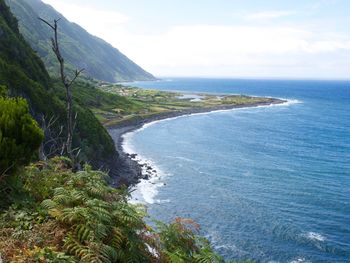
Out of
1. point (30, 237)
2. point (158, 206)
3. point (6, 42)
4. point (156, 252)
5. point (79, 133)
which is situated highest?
point (6, 42)

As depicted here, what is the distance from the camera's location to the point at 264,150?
10031 cm

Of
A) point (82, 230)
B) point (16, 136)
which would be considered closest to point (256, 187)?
point (16, 136)

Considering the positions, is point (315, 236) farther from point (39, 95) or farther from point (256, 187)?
point (39, 95)

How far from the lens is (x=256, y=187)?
67.7 meters

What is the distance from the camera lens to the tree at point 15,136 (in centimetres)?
1205

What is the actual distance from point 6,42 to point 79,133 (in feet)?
90.9

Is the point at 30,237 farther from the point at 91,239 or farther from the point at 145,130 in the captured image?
the point at 145,130

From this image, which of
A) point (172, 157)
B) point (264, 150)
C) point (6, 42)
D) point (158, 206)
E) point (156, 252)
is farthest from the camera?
point (264, 150)

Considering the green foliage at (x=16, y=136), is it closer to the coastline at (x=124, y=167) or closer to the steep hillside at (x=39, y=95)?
the steep hillside at (x=39, y=95)

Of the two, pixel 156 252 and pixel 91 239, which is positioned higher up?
pixel 91 239

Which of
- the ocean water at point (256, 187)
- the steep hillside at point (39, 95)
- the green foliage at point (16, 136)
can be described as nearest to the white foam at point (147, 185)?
the ocean water at point (256, 187)

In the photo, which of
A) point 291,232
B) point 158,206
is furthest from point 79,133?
point 291,232

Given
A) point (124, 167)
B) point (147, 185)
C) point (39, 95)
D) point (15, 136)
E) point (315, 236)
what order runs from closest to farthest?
point (15, 136) → point (315, 236) → point (39, 95) → point (147, 185) → point (124, 167)

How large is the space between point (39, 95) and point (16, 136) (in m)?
59.1
